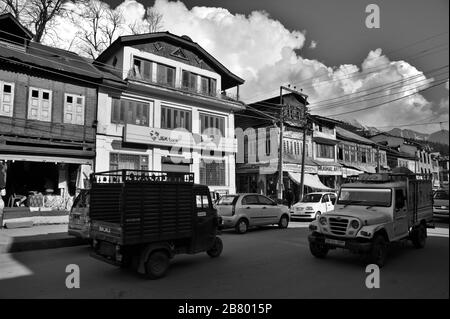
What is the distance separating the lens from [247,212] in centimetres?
1414

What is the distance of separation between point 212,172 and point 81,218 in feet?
48.5

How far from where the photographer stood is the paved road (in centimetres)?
583

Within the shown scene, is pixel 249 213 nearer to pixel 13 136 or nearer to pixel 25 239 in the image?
pixel 25 239

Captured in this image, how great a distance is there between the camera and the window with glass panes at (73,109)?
1861 cm

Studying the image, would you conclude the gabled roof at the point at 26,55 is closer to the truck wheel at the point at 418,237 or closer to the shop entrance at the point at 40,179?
the shop entrance at the point at 40,179

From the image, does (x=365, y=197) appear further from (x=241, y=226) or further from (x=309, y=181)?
(x=309, y=181)

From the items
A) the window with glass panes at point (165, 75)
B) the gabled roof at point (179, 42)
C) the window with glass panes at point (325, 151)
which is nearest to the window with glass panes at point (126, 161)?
the window with glass panes at point (165, 75)

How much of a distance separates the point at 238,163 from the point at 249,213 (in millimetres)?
17339

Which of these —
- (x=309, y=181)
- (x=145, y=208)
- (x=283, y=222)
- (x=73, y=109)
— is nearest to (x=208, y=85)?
(x=73, y=109)

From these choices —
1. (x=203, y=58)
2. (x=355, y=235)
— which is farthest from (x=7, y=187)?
(x=355, y=235)

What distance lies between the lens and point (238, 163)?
31438 millimetres

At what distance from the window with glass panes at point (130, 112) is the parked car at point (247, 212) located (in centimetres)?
952

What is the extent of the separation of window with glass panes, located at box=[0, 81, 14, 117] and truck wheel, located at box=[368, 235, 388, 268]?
17684 millimetres

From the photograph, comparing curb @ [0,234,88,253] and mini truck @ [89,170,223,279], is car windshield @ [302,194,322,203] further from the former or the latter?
curb @ [0,234,88,253]
